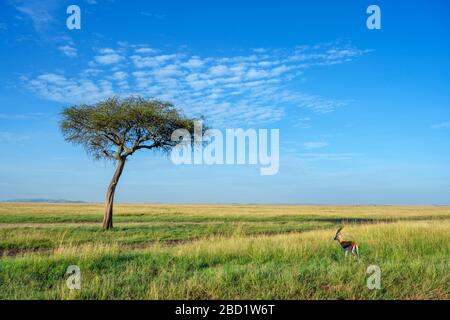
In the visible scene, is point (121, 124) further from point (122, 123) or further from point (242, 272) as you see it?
point (242, 272)

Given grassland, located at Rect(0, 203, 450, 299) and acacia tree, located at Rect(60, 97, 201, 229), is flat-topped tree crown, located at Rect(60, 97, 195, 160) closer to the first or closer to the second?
acacia tree, located at Rect(60, 97, 201, 229)

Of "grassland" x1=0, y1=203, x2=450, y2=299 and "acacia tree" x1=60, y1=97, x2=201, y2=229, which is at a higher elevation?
"acacia tree" x1=60, y1=97, x2=201, y2=229

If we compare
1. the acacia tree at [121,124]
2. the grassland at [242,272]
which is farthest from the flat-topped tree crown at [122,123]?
the grassland at [242,272]

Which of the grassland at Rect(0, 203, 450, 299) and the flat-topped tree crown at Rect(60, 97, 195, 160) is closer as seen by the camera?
the grassland at Rect(0, 203, 450, 299)

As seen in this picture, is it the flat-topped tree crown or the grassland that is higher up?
the flat-topped tree crown

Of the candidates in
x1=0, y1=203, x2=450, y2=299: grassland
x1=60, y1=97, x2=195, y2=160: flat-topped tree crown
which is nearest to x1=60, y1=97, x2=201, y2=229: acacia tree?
x1=60, y1=97, x2=195, y2=160: flat-topped tree crown

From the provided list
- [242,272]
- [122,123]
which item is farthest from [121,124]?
[242,272]

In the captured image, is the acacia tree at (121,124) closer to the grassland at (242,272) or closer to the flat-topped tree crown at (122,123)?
the flat-topped tree crown at (122,123)

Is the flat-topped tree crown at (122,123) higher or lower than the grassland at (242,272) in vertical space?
higher

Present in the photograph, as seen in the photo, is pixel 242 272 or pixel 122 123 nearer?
pixel 242 272

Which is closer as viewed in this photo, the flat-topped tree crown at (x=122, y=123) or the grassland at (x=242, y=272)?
the grassland at (x=242, y=272)
